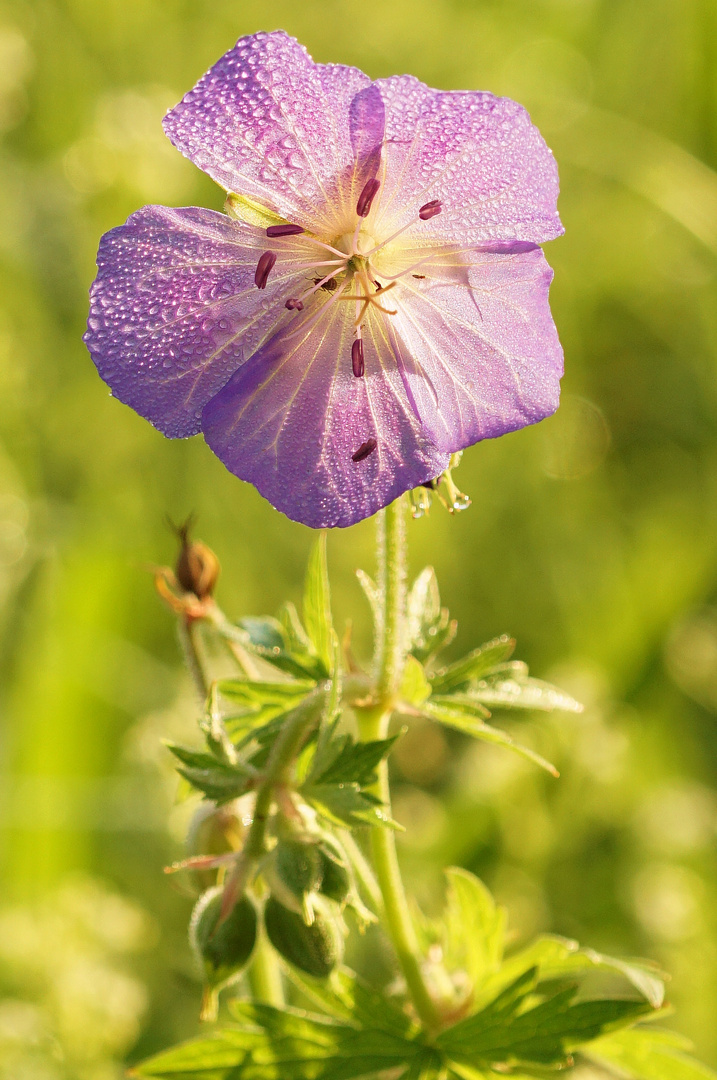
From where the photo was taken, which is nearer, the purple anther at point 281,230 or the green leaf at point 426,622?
the purple anther at point 281,230

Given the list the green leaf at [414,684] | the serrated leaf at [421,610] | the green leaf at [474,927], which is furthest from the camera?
the green leaf at [474,927]

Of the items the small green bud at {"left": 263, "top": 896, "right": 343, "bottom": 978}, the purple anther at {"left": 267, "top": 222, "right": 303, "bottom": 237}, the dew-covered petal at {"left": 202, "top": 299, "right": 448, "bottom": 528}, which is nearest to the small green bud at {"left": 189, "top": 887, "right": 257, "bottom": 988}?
the small green bud at {"left": 263, "top": 896, "right": 343, "bottom": 978}

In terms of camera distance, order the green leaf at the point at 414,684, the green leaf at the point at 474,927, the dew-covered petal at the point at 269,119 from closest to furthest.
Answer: the dew-covered petal at the point at 269,119
the green leaf at the point at 414,684
the green leaf at the point at 474,927

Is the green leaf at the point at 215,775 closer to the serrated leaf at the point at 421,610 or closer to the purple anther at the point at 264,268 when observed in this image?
the serrated leaf at the point at 421,610

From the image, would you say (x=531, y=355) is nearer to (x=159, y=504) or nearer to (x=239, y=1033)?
(x=239, y=1033)

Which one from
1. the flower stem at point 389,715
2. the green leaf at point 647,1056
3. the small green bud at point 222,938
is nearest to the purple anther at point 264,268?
the flower stem at point 389,715

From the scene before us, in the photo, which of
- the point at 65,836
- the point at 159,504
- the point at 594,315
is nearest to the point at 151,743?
the point at 65,836

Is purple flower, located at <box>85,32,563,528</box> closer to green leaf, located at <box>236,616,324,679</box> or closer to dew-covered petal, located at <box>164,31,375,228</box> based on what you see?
dew-covered petal, located at <box>164,31,375,228</box>

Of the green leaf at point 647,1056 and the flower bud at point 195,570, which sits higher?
the flower bud at point 195,570
